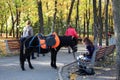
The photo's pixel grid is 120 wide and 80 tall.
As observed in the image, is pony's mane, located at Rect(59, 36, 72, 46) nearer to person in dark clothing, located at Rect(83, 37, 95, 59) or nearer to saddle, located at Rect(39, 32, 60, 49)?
saddle, located at Rect(39, 32, 60, 49)

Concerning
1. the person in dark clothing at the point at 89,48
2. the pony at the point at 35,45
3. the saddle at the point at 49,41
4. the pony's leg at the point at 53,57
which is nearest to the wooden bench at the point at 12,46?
the pony at the point at 35,45

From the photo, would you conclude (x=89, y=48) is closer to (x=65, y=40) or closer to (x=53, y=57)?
(x=65, y=40)

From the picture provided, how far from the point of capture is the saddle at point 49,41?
15578 millimetres

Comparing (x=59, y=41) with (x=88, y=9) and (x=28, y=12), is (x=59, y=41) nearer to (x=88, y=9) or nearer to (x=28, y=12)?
(x=28, y=12)

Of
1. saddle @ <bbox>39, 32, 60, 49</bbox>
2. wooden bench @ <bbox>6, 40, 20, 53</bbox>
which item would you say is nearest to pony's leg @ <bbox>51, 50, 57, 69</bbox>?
saddle @ <bbox>39, 32, 60, 49</bbox>

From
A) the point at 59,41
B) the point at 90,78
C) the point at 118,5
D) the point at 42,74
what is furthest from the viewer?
the point at 59,41

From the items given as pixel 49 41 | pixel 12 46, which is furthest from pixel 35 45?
pixel 12 46

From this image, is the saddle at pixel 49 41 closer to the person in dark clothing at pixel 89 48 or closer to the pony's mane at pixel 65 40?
the pony's mane at pixel 65 40

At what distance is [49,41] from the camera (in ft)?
51.2

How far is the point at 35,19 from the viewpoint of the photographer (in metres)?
46.1

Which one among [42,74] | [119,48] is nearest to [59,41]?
[42,74]

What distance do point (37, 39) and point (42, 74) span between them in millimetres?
2167

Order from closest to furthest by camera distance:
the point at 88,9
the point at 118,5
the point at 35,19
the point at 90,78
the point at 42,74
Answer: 1. the point at 118,5
2. the point at 90,78
3. the point at 42,74
4. the point at 35,19
5. the point at 88,9

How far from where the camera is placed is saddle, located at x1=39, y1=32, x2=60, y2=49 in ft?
51.1
